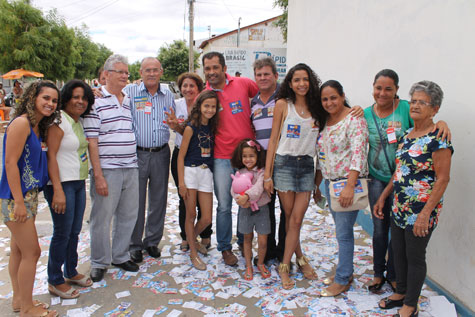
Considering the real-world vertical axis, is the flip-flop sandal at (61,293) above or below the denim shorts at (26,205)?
below

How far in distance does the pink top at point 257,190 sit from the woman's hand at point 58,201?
1.59m

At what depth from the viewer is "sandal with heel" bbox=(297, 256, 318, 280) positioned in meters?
3.58

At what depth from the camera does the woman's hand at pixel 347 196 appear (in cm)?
297

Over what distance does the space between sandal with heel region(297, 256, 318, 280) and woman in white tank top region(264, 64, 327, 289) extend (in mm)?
275

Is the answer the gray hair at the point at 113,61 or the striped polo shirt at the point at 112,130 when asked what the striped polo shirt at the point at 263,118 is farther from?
the gray hair at the point at 113,61

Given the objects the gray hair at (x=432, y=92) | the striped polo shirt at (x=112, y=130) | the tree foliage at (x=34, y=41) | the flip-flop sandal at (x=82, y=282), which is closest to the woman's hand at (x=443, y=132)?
the gray hair at (x=432, y=92)

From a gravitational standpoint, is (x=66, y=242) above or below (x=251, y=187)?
below

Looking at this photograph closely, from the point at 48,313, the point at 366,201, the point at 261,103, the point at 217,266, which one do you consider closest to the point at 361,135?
the point at 366,201

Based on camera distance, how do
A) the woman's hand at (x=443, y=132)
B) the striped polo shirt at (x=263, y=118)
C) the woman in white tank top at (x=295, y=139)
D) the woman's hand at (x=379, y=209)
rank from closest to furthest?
the woman's hand at (x=443, y=132)
the woman's hand at (x=379, y=209)
the woman in white tank top at (x=295, y=139)
the striped polo shirt at (x=263, y=118)

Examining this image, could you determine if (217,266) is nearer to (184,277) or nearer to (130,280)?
(184,277)

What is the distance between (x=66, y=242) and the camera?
3088 mm

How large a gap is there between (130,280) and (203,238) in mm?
1112

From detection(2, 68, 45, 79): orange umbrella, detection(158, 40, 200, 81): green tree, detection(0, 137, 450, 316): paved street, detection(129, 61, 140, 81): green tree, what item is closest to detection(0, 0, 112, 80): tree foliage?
detection(2, 68, 45, 79): orange umbrella

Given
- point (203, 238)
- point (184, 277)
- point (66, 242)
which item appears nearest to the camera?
point (66, 242)
